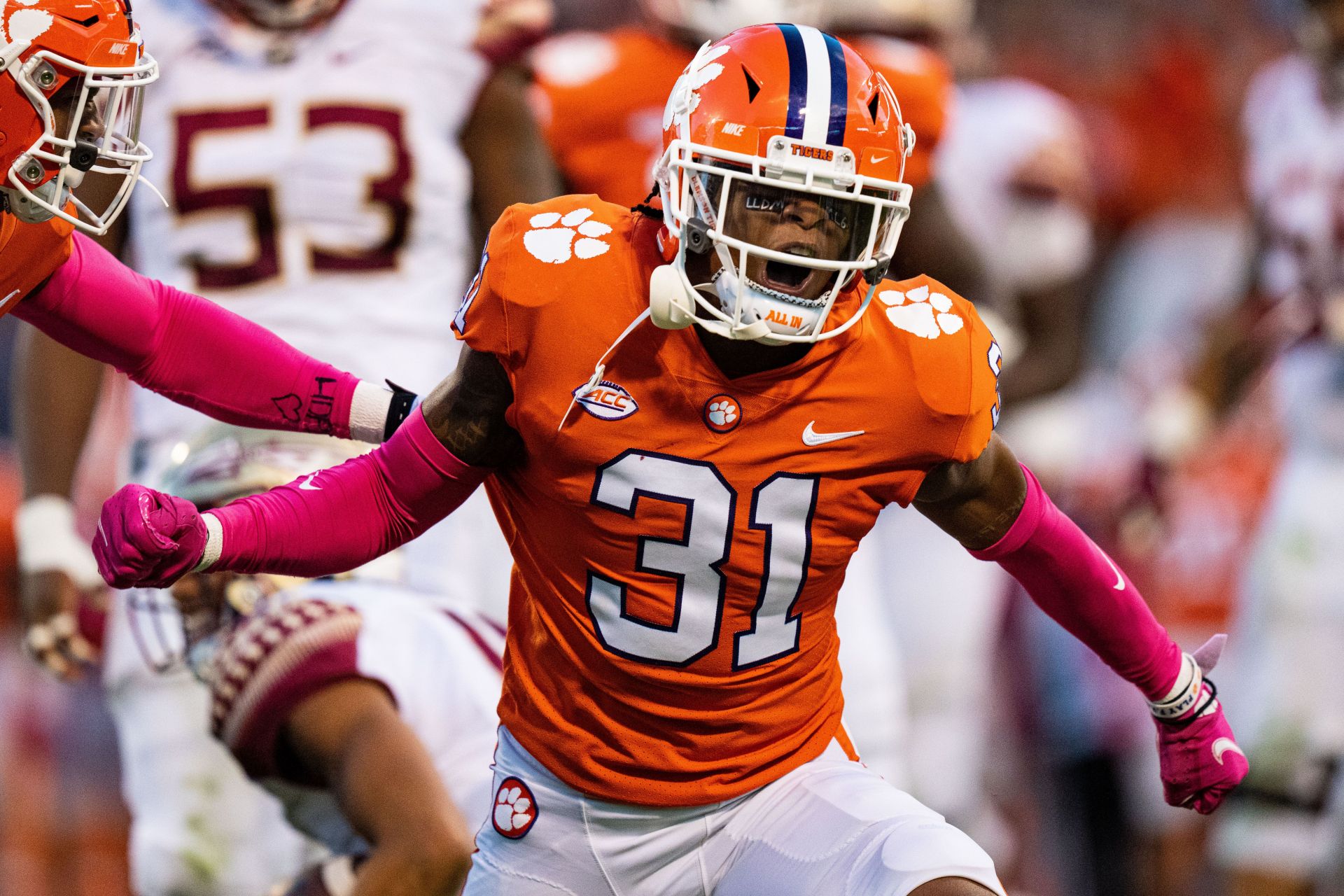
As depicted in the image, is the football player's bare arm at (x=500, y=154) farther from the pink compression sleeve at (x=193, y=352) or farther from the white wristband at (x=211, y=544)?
the white wristband at (x=211, y=544)

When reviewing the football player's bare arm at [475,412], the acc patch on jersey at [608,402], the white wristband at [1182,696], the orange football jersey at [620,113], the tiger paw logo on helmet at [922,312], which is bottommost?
the orange football jersey at [620,113]

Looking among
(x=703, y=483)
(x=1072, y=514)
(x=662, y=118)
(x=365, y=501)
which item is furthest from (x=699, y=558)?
(x=1072, y=514)

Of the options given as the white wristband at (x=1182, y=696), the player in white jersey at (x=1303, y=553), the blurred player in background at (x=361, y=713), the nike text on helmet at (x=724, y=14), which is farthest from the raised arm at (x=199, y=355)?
the player in white jersey at (x=1303, y=553)

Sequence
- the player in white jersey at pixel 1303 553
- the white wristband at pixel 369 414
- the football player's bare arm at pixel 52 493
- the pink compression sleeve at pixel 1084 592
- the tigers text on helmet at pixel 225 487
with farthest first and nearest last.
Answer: the player in white jersey at pixel 1303 553 → the football player's bare arm at pixel 52 493 → the tigers text on helmet at pixel 225 487 → the white wristband at pixel 369 414 → the pink compression sleeve at pixel 1084 592

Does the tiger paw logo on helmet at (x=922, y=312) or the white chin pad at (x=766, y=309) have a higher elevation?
the white chin pad at (x=766, y=309)

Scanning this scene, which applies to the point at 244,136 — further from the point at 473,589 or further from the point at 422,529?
the point at 422,529

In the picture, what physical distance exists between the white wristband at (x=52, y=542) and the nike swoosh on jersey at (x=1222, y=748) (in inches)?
87.6

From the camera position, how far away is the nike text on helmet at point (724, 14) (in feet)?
15.6

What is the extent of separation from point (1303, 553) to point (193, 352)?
2.98 metres

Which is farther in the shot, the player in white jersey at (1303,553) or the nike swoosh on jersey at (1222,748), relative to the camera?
the player in white jersey at (1303,553)

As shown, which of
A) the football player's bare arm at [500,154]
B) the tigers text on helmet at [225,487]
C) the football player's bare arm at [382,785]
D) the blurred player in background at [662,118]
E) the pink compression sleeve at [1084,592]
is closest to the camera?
the pink compression sleeve at [1084,592]

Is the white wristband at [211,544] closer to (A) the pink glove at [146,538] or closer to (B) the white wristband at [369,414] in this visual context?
(A) the pink glove at [146,538]

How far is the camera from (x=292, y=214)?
14.3ft

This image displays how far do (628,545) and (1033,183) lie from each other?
320 centimetres
